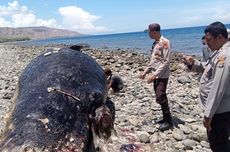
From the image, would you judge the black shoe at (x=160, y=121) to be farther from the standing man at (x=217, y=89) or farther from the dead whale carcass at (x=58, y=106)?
the dead whale carcass at (x=58, y=106)

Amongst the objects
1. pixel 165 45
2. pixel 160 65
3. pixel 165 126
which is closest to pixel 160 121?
pixel 165 126

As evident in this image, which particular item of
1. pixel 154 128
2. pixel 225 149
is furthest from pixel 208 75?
pixel 154 128

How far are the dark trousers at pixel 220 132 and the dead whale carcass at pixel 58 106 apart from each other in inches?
64.0

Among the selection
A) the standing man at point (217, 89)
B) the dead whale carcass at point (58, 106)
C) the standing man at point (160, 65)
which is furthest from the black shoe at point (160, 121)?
the dead whale carcass at point (58, 106)

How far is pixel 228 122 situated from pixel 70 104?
7.97 ft

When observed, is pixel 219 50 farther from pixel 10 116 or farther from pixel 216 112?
pixel 10 116

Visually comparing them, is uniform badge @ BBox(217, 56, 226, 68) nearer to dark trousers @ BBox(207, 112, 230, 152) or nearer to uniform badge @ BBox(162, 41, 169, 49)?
dark trousers @ BBox(207, 112, 230, 152)

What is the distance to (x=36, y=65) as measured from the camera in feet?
15.8

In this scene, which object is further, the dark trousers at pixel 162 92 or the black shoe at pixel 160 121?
the black shoe at pixel 160 121

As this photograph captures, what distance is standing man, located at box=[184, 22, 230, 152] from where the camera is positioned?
15.1ft

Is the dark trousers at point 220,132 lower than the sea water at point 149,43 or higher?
higher

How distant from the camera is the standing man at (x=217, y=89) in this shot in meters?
4.61

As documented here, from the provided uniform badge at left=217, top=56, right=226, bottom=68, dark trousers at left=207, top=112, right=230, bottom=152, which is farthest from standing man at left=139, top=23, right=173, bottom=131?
uniform badge at left=217, top=56, right=226, bottom=68

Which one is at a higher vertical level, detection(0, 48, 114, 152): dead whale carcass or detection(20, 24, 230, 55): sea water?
detection(0, 48, 114, 152): dead whale carcass
